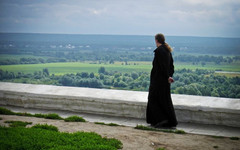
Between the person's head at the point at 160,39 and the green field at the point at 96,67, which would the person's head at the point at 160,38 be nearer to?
the person's head at the point at 160,39

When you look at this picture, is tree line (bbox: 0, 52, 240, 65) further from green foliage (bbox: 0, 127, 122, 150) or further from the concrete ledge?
green foliage (bbox: 0, 127, 122, 150)

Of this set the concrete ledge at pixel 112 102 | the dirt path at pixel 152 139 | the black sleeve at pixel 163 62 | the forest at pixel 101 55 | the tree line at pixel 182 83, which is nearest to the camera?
the dirt path at pixel 152 139

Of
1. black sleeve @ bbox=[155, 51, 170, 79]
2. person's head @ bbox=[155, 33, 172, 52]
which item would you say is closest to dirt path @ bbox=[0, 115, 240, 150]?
black sleeve @ bbox=[155, 51, 170, 79]

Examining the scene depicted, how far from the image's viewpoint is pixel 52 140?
4637 mm

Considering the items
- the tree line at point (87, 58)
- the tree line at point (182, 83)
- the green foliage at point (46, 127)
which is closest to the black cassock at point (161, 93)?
the green foliage at point (46, 127)

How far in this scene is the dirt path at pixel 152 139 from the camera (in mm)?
4520

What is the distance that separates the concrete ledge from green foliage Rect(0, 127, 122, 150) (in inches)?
→ 66.1

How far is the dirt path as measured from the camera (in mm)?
4520

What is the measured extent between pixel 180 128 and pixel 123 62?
21566 millimetres

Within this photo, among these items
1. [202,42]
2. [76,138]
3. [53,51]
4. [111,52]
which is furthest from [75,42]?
[76,138]

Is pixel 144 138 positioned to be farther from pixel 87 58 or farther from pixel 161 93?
pixel 87 58

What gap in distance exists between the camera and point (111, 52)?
33.0 meters

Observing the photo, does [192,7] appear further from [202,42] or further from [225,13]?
[202,42]

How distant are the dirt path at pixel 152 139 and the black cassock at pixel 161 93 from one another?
20.7 inches
